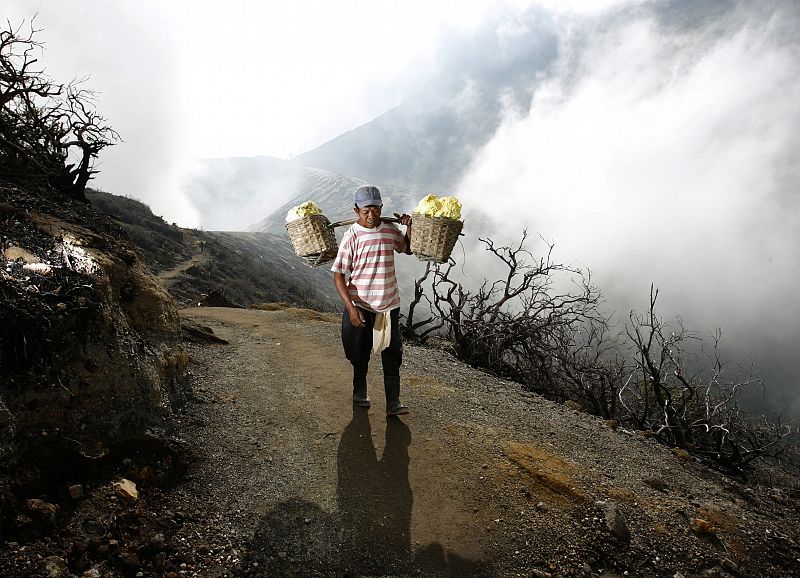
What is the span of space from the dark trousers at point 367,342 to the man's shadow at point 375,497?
56cm

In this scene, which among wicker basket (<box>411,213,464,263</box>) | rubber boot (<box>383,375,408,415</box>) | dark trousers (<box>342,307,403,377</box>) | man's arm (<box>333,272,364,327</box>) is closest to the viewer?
wicker basket (<box>411,213,464,263</box>)

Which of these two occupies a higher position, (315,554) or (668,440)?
(668,440)

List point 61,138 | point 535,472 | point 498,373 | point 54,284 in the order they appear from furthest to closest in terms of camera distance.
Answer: point 498,373 < point 61,138 < point 535,472 < point 54,284

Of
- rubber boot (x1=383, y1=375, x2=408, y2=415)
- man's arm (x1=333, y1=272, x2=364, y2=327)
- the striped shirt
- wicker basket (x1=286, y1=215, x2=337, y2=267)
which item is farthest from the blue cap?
rubber boot (x1=383, y1=375, x2=408, y2=415)

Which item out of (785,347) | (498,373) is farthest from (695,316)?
(498,373)

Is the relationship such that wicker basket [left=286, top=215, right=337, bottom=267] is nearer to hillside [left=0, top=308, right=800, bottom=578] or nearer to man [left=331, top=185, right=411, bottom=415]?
man [left=331, top=185, right=411, bottom=415]

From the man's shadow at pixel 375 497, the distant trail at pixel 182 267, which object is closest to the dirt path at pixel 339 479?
the man's shadow at pixel 375 497

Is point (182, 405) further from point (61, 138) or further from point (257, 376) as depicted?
point (61, 138)

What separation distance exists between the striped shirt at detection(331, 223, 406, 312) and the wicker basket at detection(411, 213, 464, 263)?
26 centimetres

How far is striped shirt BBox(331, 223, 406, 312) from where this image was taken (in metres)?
3.38

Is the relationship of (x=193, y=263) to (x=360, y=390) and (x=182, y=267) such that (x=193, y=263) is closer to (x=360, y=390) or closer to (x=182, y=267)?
(x=182, y=267)

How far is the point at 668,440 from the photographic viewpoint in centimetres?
507

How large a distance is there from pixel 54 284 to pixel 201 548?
188cm

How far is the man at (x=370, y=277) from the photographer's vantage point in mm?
3363
